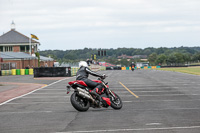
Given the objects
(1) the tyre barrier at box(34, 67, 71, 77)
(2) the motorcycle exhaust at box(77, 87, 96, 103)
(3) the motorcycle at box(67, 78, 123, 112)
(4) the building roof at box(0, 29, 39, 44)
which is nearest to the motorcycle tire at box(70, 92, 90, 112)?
(3) the motorcycle at box(67, 78, 123, 112)

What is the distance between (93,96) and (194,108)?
132 inches

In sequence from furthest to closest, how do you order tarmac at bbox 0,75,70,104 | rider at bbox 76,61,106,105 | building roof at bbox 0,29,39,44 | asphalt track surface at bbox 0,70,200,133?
building roof at bbox 0,29,39,44 → tarmac at bbox 0,75,70,104 → rider at bbox 76,61,106,105 → asphalt track surface at bbox 0,70,200,133

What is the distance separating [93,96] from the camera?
461 inches

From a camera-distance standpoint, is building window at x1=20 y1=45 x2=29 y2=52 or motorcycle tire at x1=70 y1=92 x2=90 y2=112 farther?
building window at x1=20 y1=45 x2=29 y2=52

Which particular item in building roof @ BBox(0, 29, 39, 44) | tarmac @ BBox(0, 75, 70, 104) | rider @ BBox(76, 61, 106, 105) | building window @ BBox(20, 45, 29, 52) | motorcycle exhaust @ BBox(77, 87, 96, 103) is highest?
building roof @ BBox(0, 29, 39, 44)

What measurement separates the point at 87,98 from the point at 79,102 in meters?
0.30

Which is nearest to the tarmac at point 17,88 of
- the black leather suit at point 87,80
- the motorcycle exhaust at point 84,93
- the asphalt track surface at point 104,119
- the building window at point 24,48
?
the asphalt track surface at point 104,119

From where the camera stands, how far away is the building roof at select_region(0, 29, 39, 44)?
89.4 metres

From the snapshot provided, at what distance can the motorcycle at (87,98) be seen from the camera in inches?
446

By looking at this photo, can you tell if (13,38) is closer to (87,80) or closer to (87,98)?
(87,80)

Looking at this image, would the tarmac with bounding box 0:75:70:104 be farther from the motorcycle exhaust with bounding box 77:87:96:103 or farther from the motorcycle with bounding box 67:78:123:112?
the motorcycle exhaust with bounding box 77:87:96:103

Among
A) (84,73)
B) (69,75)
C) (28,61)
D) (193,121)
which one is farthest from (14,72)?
(193,121)

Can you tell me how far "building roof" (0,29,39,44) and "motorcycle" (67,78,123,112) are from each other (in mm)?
79498

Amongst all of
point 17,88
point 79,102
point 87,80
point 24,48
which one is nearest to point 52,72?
point 17,88
